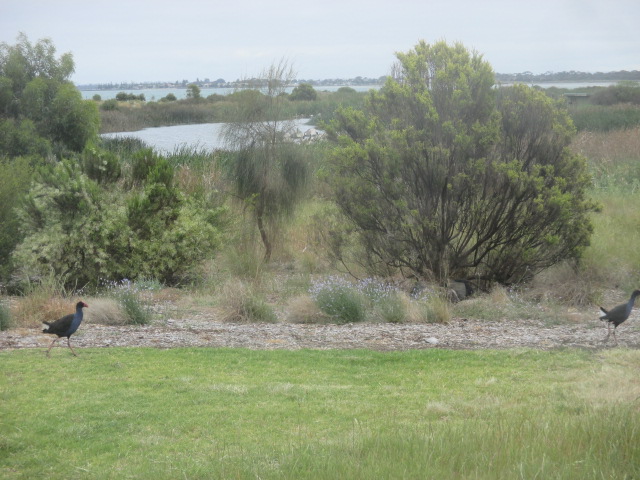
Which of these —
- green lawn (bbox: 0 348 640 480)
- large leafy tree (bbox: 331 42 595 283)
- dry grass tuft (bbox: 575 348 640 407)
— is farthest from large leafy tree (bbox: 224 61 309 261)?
dry grass tuft (bbox: 575 348 640 407)

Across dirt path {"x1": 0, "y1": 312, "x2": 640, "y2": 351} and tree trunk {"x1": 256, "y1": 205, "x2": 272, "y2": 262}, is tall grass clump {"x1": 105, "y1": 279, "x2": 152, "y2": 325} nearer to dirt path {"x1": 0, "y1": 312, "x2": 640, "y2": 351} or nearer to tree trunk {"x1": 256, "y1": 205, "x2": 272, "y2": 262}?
dirt path {"x1": 0, "y1": 312, "x2": 640, "y2": 351}

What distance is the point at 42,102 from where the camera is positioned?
83.2 feet

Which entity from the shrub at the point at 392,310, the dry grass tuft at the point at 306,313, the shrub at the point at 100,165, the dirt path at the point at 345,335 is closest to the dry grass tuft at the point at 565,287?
the dirt path at the point at 345,335

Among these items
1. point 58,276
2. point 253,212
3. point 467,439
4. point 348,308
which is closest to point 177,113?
point 253,212

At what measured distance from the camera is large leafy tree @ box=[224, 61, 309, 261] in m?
17.8

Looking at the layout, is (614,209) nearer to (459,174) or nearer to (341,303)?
(459,174)

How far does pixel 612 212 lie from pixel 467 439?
50.9 ft

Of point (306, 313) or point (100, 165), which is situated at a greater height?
point (100, 165)

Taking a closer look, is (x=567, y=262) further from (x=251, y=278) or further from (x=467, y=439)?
(x=467, y=439)

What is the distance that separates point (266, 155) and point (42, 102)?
11.3 metres

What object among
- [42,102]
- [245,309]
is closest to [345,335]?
[245,309]

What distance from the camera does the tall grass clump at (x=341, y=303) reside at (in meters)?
12.0

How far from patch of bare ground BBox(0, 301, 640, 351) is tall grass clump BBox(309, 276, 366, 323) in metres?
0.28

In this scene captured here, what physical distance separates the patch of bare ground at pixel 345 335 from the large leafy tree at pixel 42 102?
15280 millimetres
